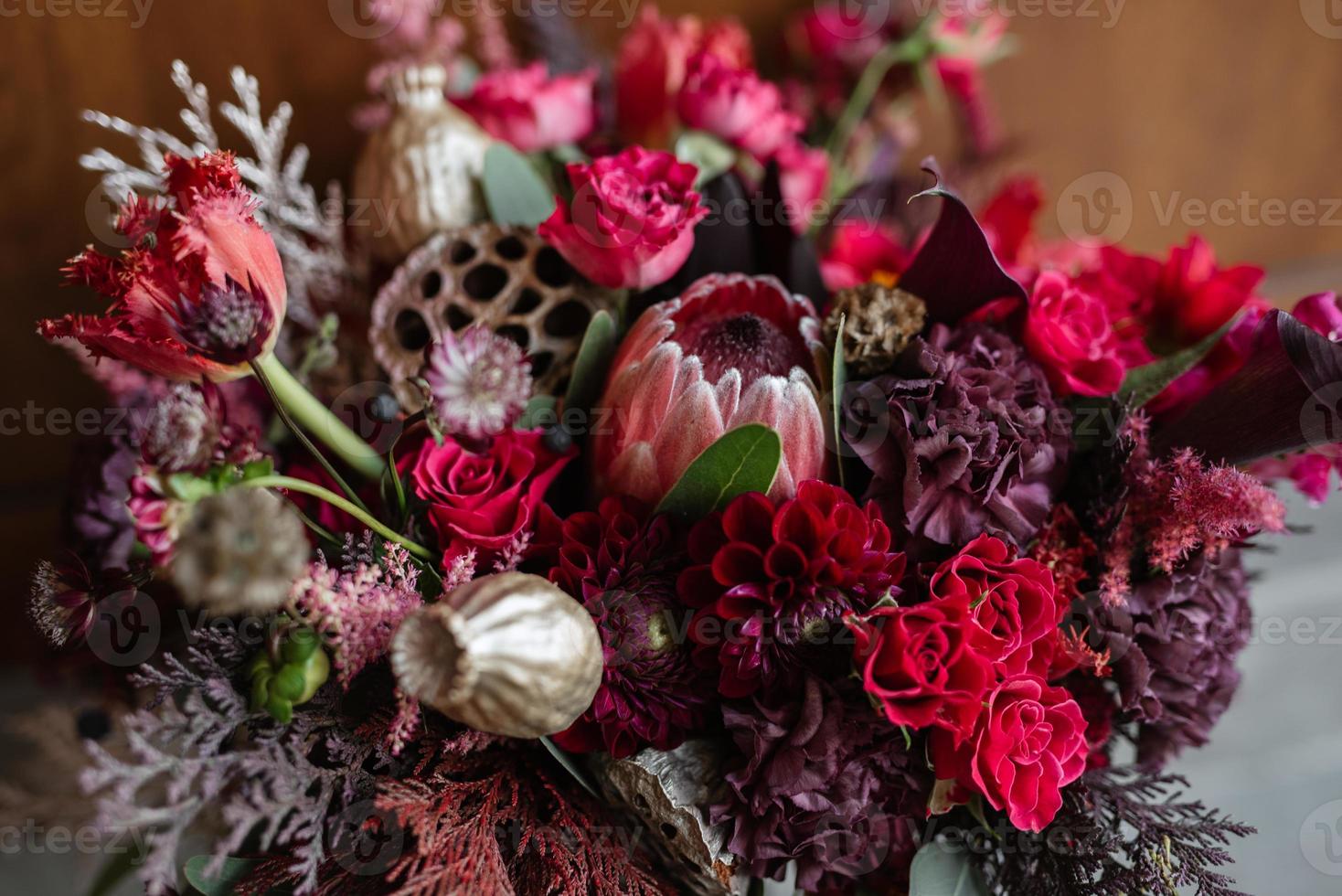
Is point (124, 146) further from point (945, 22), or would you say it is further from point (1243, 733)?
point (1243, 733)

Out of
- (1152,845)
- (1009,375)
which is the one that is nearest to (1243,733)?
(1152,845)

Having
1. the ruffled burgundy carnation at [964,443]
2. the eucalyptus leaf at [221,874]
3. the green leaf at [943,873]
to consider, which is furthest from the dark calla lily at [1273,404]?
the eucalyptus leaf at [221,874]

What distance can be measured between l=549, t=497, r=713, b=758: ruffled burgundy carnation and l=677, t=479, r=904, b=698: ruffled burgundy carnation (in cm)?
2

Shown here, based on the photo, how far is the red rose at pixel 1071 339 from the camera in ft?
2.06

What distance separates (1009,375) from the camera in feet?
1.98

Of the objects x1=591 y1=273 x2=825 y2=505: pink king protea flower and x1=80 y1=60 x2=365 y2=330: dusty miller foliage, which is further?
x1=80 y1=60 x2=365 y2=330: dusty miller foliage

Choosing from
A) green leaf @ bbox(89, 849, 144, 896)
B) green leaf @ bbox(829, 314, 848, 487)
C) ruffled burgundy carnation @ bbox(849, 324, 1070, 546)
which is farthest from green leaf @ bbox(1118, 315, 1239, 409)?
green leaf @ bbox(89, 849, 144, 896)

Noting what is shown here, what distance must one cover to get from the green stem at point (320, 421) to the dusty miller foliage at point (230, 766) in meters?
0.15

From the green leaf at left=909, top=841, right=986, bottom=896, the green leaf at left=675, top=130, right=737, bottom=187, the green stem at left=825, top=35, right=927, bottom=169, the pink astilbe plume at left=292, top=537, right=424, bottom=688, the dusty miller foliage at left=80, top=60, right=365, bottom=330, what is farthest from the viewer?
the green stem at left=825, top=35, right=927, bottom=169

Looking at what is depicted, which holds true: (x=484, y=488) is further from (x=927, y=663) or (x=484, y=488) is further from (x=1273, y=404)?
(x=1273, y=404)

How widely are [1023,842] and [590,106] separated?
2.55ft

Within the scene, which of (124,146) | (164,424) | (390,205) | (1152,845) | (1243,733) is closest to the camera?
(164,424)

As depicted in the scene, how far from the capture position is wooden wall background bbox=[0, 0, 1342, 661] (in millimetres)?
852

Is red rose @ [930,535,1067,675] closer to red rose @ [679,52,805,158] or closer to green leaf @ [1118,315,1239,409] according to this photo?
green leaf @ [1118,315,1239,409]
